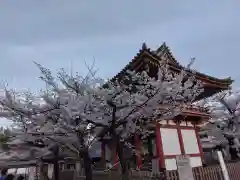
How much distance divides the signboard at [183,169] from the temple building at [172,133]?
2.39 meters

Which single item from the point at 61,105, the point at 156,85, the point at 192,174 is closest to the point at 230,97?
the point at 192,174

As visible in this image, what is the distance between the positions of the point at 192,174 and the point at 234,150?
12099 mm

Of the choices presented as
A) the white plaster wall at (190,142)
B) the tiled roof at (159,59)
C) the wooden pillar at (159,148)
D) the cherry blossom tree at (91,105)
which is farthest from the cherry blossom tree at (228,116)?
the cherry blossom tree at (91,105)

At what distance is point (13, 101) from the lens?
6.84 metres

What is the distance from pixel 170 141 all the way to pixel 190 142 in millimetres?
1691

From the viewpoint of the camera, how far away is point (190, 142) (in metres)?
12.6

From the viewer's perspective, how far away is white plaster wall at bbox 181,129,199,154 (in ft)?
40.3

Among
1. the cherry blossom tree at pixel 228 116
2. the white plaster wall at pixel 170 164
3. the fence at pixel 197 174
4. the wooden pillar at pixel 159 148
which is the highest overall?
the cherry blossom tree at pixel 228 116

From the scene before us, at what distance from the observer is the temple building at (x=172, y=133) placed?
35.3 ft

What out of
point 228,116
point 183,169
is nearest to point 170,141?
point 183,169

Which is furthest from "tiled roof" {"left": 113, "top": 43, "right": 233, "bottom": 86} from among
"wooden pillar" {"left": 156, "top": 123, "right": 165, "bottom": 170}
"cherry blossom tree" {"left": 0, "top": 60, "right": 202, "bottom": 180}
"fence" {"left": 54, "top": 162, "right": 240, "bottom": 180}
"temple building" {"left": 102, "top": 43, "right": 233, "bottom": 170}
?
"fence" {"left": 54, "top": 162, "right": 240, "bottom": 180}

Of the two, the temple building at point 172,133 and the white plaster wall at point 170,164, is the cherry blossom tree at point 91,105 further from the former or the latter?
the white plaster wall at point 170,164

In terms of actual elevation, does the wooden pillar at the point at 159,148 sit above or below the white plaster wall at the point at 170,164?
above

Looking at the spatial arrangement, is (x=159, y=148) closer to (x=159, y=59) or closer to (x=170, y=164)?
(x=170, y=164)
